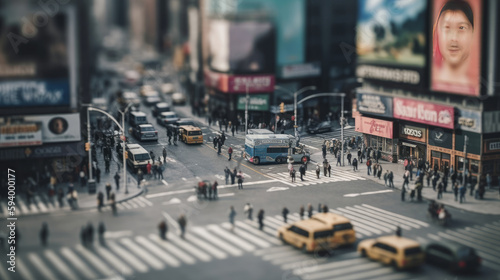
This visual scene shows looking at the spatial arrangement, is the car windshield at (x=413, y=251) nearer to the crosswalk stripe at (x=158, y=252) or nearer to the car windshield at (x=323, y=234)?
the car windshield at (x=323, y=234)

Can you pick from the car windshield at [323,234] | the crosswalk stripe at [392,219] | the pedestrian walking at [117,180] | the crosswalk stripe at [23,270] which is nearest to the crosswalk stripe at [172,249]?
the car windshield at [323,234]

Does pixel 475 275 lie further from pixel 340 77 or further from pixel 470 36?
pixel 340 77

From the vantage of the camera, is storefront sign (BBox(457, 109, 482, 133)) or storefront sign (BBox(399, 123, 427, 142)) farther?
storefront sign (BBox(399, 123, 427, 142))

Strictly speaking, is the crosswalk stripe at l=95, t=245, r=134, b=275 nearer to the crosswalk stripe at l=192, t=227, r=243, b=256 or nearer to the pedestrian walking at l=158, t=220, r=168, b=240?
the pedestrian walking at l=158, t=220, r=168, b=240

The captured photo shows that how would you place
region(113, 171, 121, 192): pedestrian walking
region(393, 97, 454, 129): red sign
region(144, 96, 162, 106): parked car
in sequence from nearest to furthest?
region(113, 171, 121, 192): pedestrian walking
region(393, 97, 454, 129): red sign
region(144, 96, 162, 106): parked car

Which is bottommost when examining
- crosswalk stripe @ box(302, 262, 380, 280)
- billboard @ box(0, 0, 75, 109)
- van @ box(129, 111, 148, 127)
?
crosswalk stripe @ box(302, 262, 380, 280)

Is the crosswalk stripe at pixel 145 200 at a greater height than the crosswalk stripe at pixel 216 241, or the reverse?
the crosswalk stripe at pixel 145 200

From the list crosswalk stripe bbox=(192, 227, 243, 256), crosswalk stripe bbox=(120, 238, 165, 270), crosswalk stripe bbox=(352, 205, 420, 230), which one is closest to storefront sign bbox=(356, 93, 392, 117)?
crosswalk stripe bbox=(352, 205, 420, 230)

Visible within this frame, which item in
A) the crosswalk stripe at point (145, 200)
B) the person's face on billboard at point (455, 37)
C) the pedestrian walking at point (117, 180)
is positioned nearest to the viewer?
the crosswalk stripe at point (145, 200)
